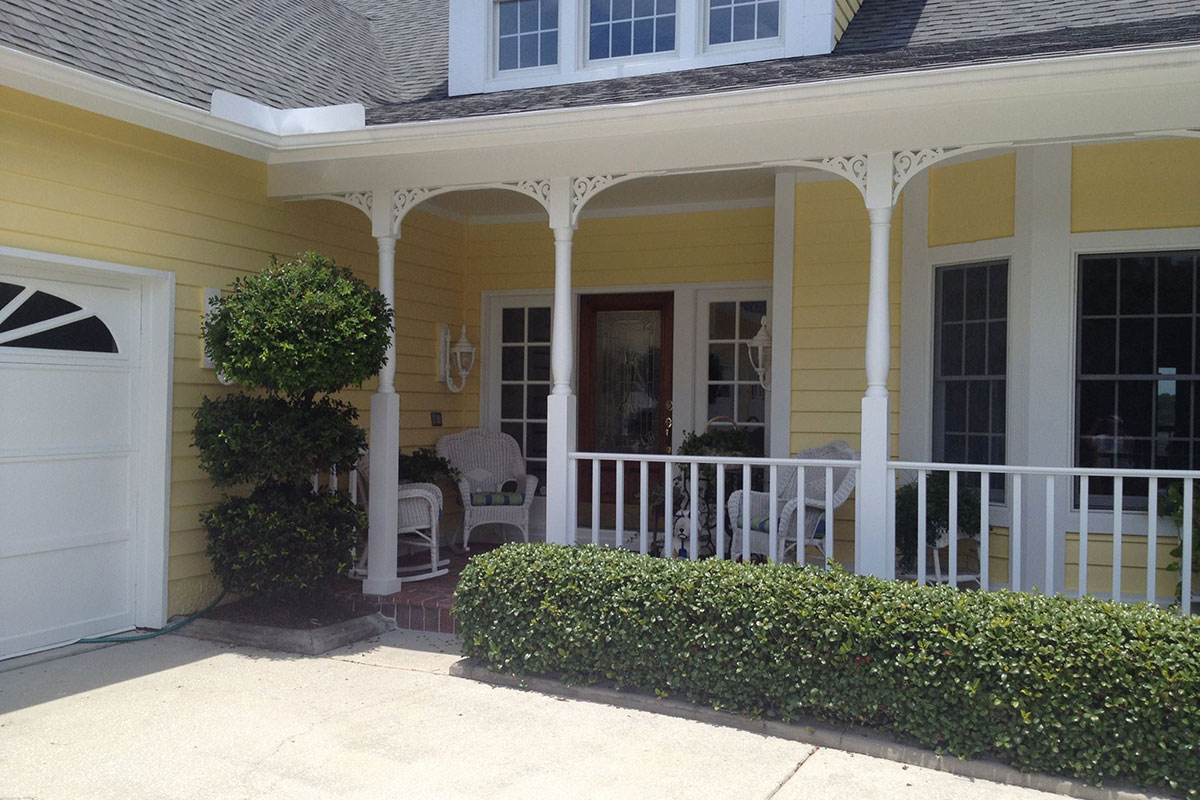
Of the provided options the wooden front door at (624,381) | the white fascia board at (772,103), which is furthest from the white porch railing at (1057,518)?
the wooden front door at (624,381)

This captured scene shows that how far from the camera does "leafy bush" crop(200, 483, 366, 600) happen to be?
5.51 metres

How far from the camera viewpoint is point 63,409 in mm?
5258

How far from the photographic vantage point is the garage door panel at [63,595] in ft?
16.5

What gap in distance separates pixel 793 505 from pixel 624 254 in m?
2.94

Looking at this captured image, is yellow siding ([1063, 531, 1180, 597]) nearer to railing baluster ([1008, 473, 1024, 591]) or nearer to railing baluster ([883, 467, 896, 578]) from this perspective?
railing baluster ([1008, 473, 1024, 591])

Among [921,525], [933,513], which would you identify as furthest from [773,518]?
[933,513]

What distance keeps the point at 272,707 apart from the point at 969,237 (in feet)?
15.8

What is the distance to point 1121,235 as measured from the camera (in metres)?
5.68

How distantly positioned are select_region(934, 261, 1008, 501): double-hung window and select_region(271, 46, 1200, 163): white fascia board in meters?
Result: 1.64

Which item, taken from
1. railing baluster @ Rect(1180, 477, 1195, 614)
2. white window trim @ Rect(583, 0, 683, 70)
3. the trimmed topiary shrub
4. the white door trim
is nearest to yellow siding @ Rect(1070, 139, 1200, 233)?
railing baluster @ Rect(1180, 477, 1195, 614)

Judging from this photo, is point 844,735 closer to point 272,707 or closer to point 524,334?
point 272,707

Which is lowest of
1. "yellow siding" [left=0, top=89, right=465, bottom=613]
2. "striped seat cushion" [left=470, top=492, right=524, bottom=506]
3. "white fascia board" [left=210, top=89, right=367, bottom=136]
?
"striped seat cushion" [left=470, top=492, right=524, bottom=506]

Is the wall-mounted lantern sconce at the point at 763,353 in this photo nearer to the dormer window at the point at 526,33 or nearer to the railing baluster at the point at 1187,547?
the dormer window at the point at 526,33

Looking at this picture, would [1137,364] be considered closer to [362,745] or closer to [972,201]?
[972,201]
